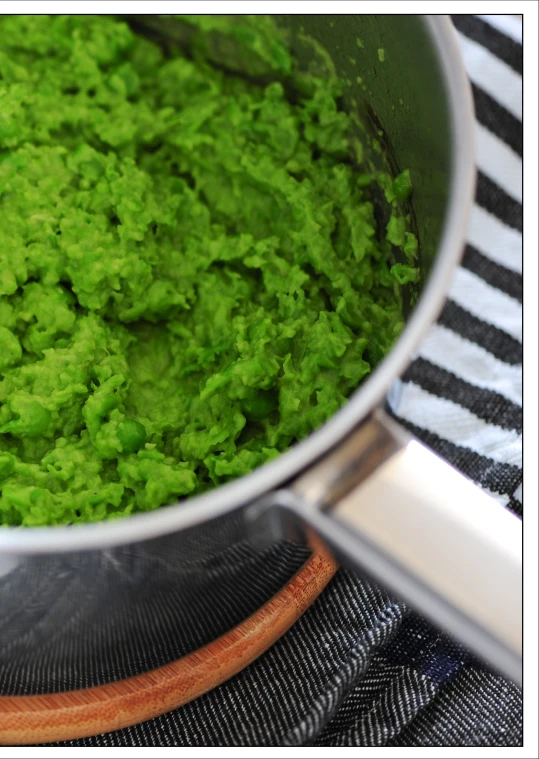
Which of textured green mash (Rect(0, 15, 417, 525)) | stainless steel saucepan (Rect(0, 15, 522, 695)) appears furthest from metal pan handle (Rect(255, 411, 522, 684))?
textured green mash (Rect(0, 15, 417, 525))

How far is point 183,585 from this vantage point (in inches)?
27.3

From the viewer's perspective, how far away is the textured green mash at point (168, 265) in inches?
32.6

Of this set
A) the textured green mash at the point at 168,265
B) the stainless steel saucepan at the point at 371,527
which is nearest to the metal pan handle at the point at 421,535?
the stainless steel saucepan at the point at 371,527

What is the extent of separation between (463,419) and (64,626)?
63 centimetres

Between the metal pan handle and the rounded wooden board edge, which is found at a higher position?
the metal pan handle

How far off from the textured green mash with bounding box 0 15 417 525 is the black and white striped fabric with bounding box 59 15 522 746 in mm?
158

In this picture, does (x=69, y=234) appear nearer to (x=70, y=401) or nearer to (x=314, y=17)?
(x=70, y=401)

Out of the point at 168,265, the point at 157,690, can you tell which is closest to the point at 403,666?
the point at 157,690

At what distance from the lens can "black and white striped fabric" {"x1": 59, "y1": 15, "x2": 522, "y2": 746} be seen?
94 cm

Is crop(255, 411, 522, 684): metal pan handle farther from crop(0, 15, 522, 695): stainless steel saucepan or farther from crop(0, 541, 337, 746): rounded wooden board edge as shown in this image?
crop(0, 541, 337, 746): rounded wooden board edge

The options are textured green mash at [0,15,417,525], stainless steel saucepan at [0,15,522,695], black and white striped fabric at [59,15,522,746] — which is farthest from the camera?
black and white striped fabric at [59,15,522,746]

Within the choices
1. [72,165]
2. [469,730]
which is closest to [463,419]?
[469,730]

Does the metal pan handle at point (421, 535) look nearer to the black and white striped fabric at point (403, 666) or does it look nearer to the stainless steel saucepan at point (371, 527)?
the stainless steel saucepan at point (371, 527)

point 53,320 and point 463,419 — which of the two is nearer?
point 53,320
